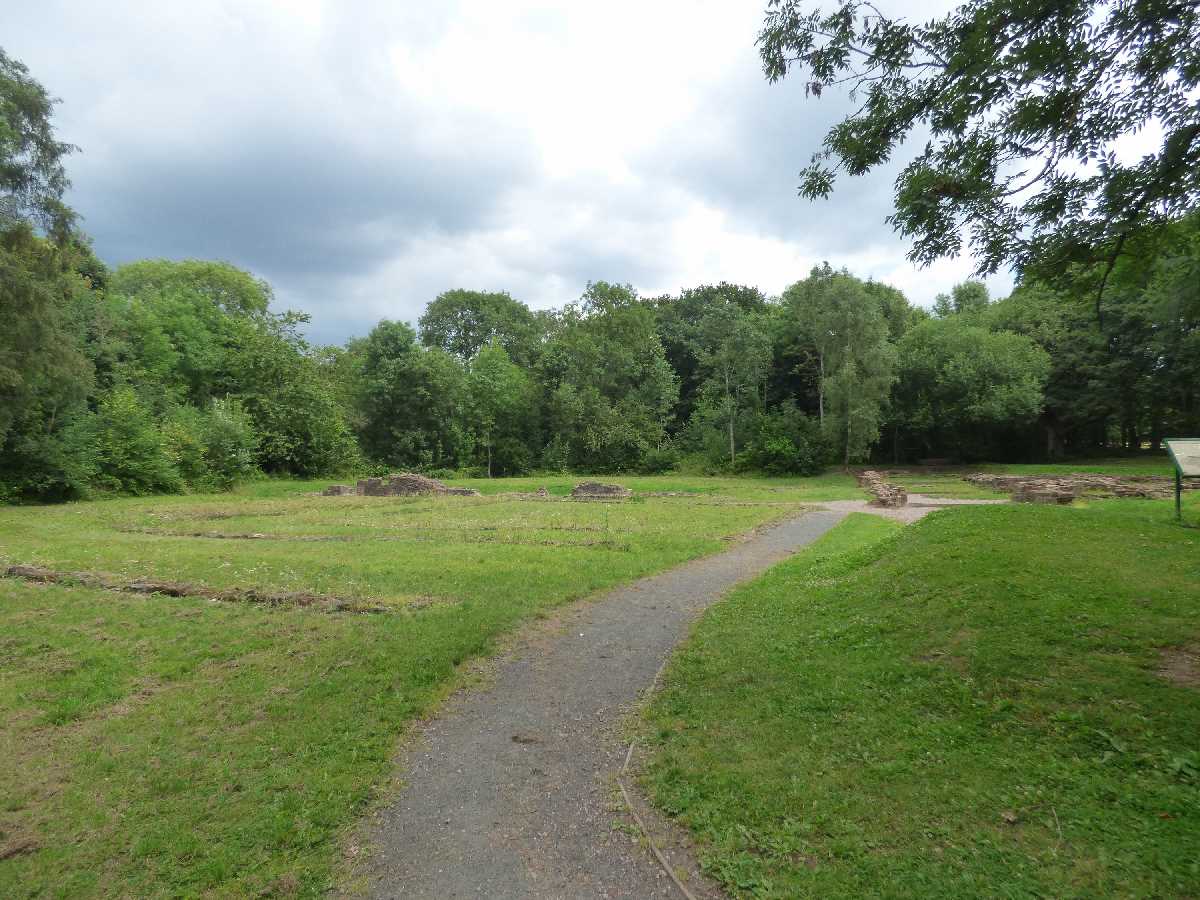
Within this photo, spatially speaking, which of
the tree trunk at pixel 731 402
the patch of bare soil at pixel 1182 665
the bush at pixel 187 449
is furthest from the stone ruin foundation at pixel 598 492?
the patch of bare soil at pixel 1182 665

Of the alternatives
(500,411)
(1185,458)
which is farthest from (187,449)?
(1185,458)

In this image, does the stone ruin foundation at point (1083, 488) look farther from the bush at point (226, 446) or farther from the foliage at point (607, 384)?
the bush at point (226, 446)

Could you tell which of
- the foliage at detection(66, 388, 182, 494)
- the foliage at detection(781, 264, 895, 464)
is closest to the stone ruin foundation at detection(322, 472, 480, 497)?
the foliage at detection(66, 388, 182, 494)

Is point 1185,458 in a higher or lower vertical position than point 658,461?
higher

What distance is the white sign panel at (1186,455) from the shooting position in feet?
39.7

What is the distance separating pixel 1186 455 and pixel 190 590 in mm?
18225

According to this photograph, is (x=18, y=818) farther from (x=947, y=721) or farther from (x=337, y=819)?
(x=947, y=721)

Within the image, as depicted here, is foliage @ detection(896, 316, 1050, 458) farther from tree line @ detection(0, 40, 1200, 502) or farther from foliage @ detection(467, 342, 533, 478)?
foliage @ detection(467, 342, 533, 478)

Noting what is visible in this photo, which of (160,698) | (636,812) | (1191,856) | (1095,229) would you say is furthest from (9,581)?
(1095,229)

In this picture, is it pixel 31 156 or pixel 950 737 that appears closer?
pixel 950 737

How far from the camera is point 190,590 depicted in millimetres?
9203

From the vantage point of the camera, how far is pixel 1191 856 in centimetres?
299

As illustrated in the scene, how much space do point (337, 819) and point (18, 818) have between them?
Result: 203 centimetres

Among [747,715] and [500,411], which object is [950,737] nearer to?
[747,715]
